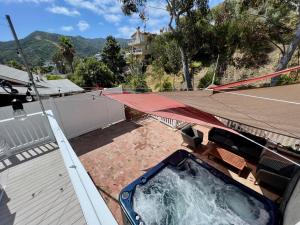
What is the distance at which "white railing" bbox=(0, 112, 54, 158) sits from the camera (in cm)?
442

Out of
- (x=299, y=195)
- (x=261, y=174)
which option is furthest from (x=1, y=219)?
(x=261, y=174)

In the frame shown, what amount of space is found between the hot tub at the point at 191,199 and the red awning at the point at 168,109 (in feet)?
6.65

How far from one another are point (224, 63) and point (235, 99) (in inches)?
542

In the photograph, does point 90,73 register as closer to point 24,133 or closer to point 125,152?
point 24,133

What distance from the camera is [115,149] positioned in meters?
6.07

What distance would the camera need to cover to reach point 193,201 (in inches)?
160

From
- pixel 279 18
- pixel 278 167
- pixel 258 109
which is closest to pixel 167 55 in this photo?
pixel 279 18

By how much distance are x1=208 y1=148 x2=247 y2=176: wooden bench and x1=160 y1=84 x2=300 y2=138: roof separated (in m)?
1.98

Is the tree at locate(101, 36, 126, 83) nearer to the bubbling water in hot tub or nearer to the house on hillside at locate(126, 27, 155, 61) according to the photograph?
the house on hillside at locate(126, 27, 155, 61)

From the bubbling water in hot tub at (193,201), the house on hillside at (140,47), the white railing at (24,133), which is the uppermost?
the house on hillside at (140,47)

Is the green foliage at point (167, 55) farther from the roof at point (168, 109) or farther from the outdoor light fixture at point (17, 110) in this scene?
the outdoor light fixture at point (17, 110)

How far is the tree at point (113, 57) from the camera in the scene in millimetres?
25500

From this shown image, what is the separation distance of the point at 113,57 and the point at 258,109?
2680 centimetres

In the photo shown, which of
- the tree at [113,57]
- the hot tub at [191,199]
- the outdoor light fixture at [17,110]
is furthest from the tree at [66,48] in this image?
the hot tub at [191,199]
